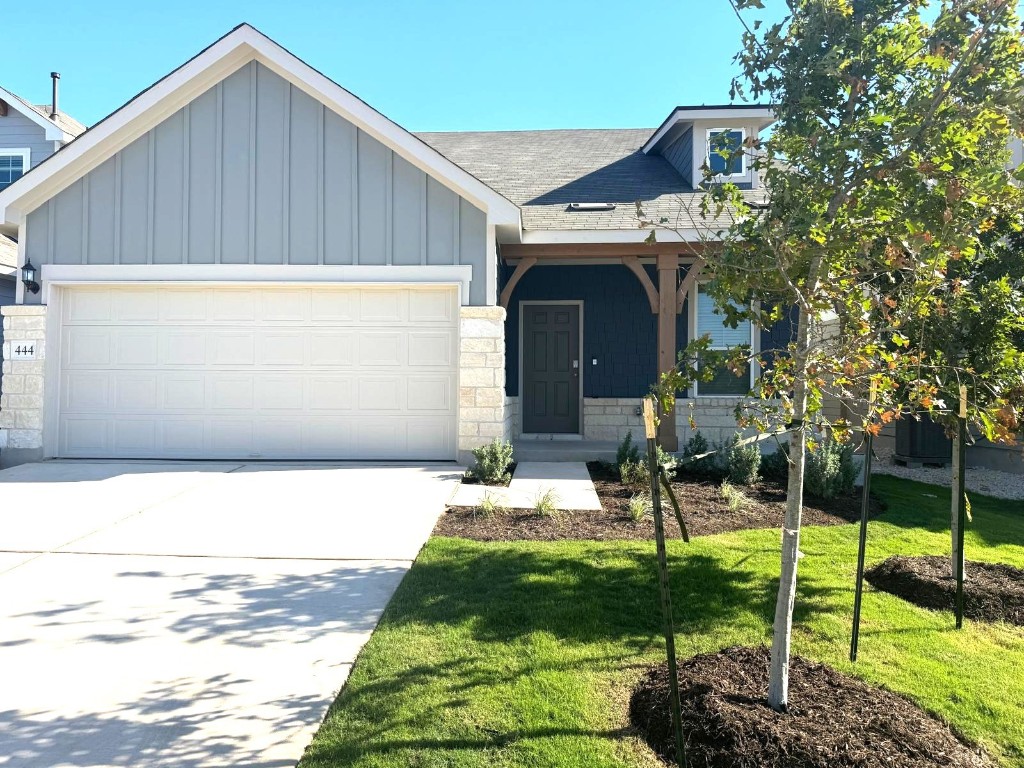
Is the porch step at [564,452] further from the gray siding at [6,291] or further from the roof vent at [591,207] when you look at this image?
the gray siding at [6,291]

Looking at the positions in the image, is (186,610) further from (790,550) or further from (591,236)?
(591,236)

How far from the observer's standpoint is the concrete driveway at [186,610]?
2.50 metres

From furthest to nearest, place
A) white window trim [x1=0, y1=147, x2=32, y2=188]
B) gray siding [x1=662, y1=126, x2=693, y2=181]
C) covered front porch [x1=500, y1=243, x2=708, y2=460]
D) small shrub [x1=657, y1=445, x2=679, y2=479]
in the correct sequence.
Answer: white window trim [x1=0, y1=147, x2=32, y2=188]
gray siding [x1=662, y1=126, x2=693, y2=181]
covered front porch [x1=500, y1=243, x2=708, y2=460]
small shrub [x1=657, y1=445, x2=679, y2=479]

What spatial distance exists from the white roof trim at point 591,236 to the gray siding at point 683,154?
10.5 feet

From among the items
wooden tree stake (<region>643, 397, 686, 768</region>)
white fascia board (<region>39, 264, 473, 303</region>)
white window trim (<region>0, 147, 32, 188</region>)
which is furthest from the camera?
white window trim (<region>0, 147, 32, 188</region>)

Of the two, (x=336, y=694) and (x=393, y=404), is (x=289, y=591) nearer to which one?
(x=336, y=694)

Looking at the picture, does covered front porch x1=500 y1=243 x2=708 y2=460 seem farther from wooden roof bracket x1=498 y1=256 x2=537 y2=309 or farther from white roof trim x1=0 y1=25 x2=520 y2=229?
white roof trim x1=0 y1=25 x2=520 y2=229

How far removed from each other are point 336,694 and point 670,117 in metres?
11.2

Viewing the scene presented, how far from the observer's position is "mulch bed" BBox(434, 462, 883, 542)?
5328 millimetres

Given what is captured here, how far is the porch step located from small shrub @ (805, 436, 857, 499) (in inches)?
106

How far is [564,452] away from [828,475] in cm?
350

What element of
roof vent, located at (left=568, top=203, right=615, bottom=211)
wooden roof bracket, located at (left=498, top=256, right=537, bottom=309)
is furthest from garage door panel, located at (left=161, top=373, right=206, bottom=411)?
roof vent, located at (left=568, top=203, right=615, bottom=211)

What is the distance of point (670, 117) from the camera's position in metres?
11.4

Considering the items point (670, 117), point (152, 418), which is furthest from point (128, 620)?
point (670, 117)
